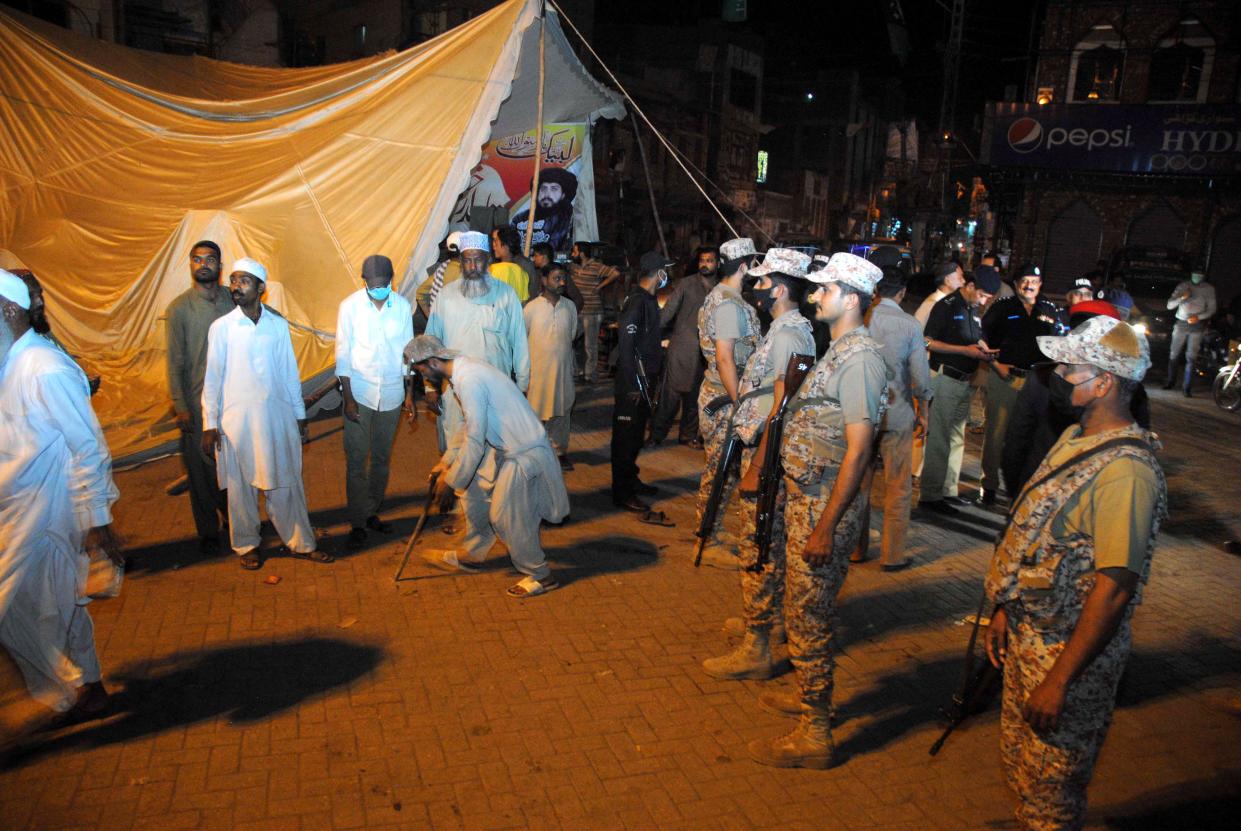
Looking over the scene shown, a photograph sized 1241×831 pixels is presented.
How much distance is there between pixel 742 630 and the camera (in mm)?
4883

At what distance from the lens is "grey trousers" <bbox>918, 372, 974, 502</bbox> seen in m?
7.52

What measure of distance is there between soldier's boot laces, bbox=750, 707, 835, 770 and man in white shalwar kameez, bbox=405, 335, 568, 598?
199 cm

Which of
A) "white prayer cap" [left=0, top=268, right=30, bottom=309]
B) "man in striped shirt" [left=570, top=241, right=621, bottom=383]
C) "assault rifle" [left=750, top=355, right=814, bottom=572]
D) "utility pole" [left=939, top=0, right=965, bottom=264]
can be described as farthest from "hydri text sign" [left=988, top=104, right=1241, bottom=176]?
"white prayer cap" [left=0, top=268, right=30, bottom=309]

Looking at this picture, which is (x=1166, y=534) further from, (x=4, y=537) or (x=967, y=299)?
(x=4, y=537)

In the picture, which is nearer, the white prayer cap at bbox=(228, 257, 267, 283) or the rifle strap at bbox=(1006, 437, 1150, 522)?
the rifle strap at bbox=(1006, 437, 1150, 522)

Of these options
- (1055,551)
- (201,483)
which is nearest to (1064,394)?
(1055,551)

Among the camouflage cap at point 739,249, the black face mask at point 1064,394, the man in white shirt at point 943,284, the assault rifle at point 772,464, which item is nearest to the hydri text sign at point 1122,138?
the man in white shirt at point 943,284

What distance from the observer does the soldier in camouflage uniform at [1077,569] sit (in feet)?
8.57

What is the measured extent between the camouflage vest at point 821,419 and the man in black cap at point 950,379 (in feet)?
13.0

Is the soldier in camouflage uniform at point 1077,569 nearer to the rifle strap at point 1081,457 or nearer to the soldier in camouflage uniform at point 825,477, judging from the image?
the rifle strap at point 1081,457

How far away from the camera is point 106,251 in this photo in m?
9.11

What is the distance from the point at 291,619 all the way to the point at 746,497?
105 inches

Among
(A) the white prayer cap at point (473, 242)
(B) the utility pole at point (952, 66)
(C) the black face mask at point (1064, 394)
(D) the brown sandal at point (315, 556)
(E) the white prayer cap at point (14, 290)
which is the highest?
(B) the utility pole at point (952, 66)

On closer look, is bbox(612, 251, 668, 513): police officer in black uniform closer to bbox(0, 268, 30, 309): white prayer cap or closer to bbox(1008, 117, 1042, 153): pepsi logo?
bbox(0, 268, 30, 309): white prayer cap
